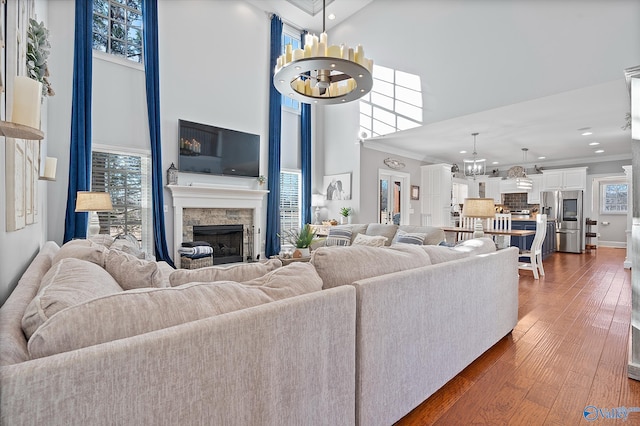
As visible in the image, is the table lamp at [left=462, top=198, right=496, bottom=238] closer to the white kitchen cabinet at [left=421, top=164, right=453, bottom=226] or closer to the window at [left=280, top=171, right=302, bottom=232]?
the window at [left=280, top=171, right=302, bottom=232]

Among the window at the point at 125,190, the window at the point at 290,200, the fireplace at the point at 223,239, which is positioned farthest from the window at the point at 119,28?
the window at the point at 290,200

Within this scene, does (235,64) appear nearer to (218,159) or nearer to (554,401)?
(218,159)

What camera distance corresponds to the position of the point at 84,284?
982mm

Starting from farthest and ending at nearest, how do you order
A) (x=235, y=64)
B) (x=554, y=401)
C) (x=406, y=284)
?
(x=235, y=64) → (x=554, y=401) → (x=406, y=284)

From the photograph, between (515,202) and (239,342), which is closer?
(239,342)

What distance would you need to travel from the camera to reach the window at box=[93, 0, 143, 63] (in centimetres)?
483

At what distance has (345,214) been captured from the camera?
22.4 ft

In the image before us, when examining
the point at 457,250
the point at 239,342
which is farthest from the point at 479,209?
the point at 239,342

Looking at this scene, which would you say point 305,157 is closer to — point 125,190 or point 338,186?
point 338,186

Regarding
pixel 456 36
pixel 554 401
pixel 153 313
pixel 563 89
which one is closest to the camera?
pixel 153 313

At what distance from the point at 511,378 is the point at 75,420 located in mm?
2214

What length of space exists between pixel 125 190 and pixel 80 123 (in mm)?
1123

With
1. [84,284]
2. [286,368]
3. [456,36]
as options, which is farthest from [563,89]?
[84,284]

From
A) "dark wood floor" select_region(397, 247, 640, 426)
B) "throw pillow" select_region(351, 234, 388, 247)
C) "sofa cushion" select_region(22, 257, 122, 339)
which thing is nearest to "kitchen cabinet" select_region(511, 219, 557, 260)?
"dark wood floor" select_region(397, 247, 640, 426)
